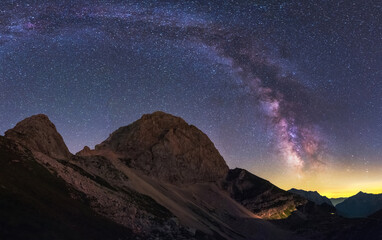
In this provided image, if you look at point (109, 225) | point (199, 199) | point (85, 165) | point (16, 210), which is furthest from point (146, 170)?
point (16, 210)

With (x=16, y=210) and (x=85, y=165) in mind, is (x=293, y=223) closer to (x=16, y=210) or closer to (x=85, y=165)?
(x=85, y=165)

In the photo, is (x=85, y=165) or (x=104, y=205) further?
(x=85, y=165)

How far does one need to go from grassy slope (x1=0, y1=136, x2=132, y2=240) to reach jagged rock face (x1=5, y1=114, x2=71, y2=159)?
39.7 metres

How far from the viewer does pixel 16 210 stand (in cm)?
4162

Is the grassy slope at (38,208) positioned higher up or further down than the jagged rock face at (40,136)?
further down

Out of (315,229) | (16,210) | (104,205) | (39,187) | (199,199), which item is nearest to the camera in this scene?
(16,210)

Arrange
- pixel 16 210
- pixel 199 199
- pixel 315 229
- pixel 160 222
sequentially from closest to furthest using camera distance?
1. pixel 16 210
2. pixel 160 222
3. pixel 315 229
4. pixel 199 199

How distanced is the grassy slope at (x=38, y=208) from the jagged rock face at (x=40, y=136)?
39684mm

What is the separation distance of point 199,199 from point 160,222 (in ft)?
360

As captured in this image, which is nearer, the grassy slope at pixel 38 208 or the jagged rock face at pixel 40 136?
the grassy slope at pixel 38 208

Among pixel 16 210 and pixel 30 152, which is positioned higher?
pixel 30 152

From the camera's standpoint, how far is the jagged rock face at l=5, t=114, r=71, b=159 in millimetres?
106375

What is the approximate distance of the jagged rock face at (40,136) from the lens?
4188 inches

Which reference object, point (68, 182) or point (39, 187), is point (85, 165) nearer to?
point (68, 182)
